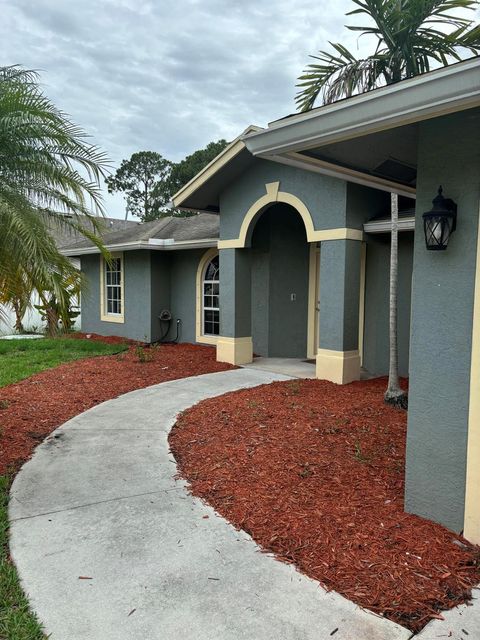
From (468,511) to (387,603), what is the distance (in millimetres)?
1011

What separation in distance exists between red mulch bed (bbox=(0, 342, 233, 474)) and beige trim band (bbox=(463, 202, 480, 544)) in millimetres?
4166

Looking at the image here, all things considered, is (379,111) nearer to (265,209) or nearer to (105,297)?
(265,209)

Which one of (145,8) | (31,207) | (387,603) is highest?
(145,8)

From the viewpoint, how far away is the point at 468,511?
3.18 metres

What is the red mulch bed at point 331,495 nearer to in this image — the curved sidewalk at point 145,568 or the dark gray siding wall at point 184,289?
the curved sidewalk at point 145,568

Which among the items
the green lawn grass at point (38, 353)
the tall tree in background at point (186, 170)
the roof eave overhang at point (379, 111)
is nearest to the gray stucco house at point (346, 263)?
the roof eave overhang at point (379, 111)

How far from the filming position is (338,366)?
8.25 metres

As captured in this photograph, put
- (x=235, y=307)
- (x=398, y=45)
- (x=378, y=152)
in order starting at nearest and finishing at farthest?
(x=378, y=152) < (x=398, y=45) < (x=235, y=307)

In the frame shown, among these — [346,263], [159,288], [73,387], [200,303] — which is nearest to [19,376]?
[73,387]

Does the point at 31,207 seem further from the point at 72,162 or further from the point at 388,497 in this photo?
the point at 388,497

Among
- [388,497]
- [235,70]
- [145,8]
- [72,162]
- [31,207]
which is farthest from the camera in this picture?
[235,70]

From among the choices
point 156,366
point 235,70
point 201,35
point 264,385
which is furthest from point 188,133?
point 264,385

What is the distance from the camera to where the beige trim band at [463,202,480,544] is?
9.95 ft

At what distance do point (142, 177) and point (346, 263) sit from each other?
35635mm
